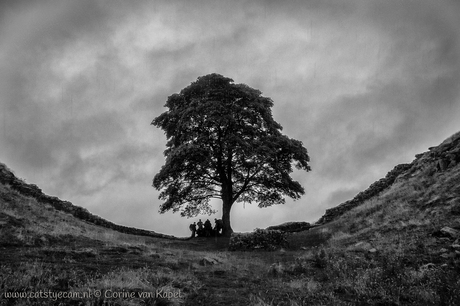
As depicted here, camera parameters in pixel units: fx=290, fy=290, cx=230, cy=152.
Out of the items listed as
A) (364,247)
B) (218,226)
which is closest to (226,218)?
(218,226)

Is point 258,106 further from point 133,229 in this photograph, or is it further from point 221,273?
point 221,273

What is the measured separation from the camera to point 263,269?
10211 mm

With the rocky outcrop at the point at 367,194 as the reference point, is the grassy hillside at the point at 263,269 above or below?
below

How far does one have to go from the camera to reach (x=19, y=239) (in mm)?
9859

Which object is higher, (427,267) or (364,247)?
(364,247)

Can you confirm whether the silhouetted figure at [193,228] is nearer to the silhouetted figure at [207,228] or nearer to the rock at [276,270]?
the silhouetted figure at [207,228]

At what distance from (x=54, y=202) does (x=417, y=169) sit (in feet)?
89.6

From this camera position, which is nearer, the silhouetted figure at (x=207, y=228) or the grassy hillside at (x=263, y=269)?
the grassy hillside at (x=263, y=269)

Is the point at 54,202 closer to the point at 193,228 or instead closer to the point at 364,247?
the point at 193,228

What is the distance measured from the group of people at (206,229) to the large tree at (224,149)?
43.4 inches

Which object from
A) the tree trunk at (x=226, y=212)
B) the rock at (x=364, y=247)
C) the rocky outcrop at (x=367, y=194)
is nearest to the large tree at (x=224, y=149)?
the tree trunk at (x=226, y=212)

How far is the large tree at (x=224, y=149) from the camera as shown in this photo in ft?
68.7

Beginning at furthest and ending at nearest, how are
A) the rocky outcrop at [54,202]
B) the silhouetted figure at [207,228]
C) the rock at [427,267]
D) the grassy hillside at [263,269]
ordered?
the silhouetted figure at [207,228] → the rocky outcrop at [54,202] → the rock at [427,267] → the grassy hillside at [263,269]

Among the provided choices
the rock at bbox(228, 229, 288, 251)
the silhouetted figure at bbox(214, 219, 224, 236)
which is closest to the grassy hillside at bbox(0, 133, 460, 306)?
the rock at bbox(228, 229, 288, 251)
